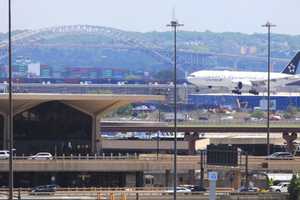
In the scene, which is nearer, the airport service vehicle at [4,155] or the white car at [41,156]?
the airport service vehicle at [4,155]

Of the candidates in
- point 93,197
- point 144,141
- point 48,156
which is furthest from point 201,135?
point 93,197

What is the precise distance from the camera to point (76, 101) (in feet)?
346

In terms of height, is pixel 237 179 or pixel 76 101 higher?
pixel 76 101

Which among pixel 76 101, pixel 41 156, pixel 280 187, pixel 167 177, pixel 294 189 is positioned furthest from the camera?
pixel 76 101

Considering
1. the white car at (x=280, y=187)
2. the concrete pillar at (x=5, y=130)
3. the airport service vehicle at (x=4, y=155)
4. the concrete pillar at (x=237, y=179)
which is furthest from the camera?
the concrete pillar at (x=5, y=130)

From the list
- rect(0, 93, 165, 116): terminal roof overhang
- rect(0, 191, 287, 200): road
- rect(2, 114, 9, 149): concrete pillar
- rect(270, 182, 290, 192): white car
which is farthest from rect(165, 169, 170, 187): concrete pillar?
rect(0, 191, 287, 200): road

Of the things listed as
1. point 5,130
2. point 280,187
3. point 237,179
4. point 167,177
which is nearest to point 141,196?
point 280,187

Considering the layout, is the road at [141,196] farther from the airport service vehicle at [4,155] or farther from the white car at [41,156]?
the white car at [41,156]

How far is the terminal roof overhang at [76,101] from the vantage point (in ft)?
337

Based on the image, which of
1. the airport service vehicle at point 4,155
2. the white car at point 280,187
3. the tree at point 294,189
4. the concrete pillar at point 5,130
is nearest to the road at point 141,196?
the tree at point 294,189

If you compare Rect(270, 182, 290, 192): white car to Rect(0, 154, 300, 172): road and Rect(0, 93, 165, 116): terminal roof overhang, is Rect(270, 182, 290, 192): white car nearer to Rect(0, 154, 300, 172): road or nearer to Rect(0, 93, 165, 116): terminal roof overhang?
Rect(0, 154, 300, 172): road

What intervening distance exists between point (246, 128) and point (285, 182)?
195 feet

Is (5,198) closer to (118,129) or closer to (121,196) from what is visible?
(121,196)

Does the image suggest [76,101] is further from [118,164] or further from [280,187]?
[280,187]
